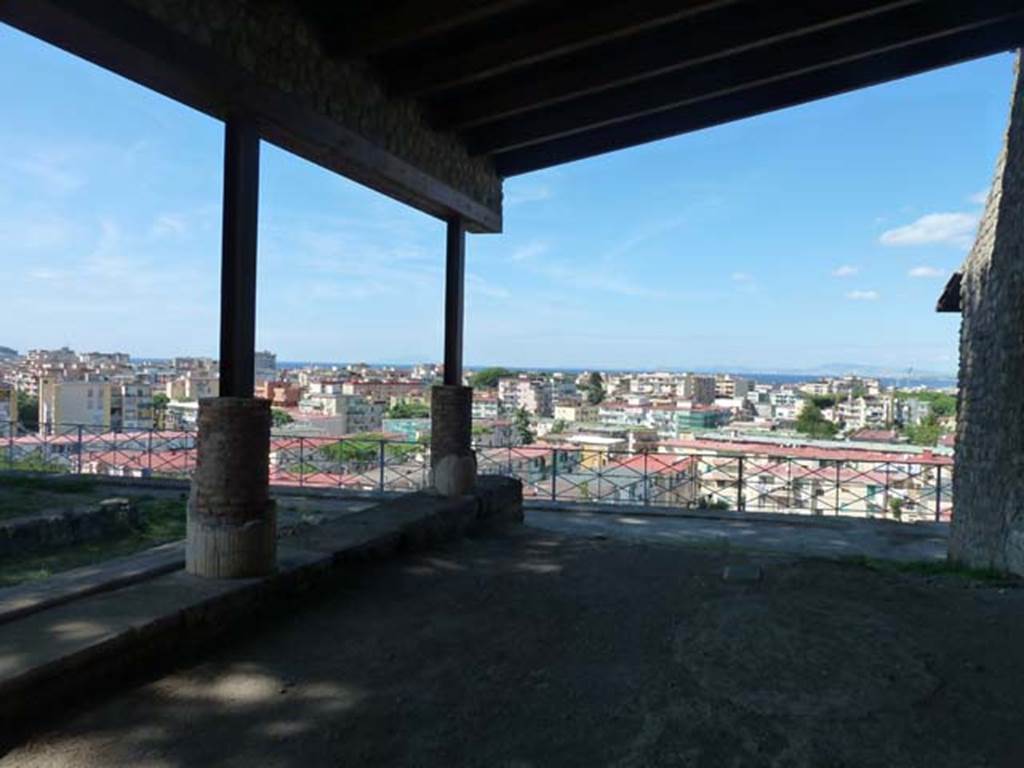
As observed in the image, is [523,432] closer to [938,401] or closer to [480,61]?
[480,61]

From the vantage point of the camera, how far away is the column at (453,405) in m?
6.59

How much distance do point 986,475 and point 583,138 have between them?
15.1 feet

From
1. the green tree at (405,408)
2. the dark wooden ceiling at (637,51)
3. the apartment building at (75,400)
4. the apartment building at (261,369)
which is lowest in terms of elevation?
the green tree at (405,408)

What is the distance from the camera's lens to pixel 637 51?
16.6 ft

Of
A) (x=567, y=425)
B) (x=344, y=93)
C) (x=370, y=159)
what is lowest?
(x=567, y=425)

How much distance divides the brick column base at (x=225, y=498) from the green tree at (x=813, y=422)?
89.4 ft

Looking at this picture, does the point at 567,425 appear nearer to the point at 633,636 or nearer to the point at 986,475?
the point at 986,475

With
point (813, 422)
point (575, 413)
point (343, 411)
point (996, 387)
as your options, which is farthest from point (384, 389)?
point (996, 387)

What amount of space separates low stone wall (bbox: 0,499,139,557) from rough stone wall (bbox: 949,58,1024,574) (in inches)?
321

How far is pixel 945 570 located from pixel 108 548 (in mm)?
7414

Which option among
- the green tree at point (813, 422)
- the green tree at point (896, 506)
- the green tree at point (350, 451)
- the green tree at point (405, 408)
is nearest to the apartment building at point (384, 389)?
the green tree at point (405, 408)

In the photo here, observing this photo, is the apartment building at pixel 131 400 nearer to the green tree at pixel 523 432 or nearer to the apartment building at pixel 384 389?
the apartment building at pixel 384 389

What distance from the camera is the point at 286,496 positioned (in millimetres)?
9539

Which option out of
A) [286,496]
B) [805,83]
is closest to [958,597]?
[805,83]
